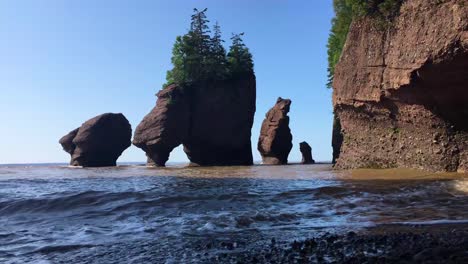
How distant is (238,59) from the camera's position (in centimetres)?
4703

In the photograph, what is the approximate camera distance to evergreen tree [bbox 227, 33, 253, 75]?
4631 centimetres

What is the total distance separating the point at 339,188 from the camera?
11.8 metres

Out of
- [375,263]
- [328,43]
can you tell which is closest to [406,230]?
[375,263]

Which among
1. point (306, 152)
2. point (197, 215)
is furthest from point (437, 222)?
point (306, 152)

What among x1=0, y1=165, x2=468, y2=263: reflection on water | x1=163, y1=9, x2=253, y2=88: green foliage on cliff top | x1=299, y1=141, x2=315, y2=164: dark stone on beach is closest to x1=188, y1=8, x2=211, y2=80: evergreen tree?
x1=163, y1=9, x2=253, y2=88: green foliage on cliff top

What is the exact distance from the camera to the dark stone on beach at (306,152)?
5108cm

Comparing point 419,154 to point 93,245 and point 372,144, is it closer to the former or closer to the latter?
point 372,144

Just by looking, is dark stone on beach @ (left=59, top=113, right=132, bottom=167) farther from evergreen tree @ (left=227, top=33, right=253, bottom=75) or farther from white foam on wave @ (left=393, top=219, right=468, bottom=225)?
white foam on wave @ (left=393, top=219, right=468, bottom=225)

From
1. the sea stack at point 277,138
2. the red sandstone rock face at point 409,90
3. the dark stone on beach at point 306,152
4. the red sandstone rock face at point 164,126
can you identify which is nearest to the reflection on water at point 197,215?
the red sandstone rock face at point 409,90

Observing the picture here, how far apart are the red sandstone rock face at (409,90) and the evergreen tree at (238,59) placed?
24.3m

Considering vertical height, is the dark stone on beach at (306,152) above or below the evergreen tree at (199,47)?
below

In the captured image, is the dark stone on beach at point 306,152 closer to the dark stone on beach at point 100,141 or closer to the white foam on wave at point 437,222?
the dark stone on beach at point 100,141

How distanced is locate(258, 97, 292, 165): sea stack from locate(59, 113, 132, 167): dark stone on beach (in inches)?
658

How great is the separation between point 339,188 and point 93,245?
299 inches
